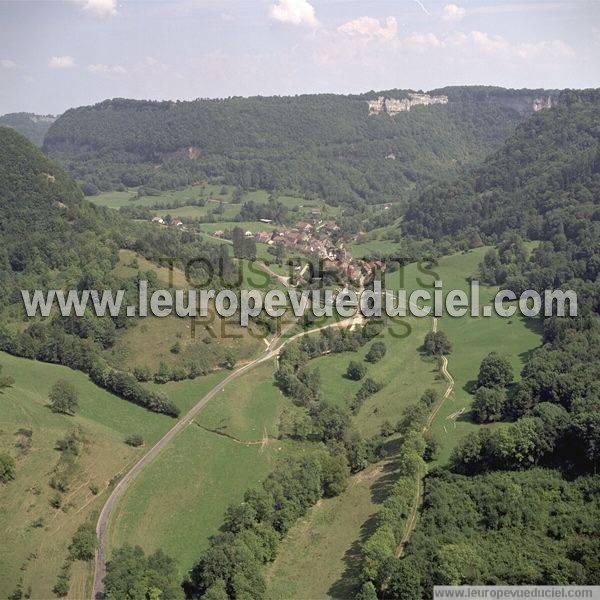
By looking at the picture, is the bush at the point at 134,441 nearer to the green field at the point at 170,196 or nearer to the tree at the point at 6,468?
the tree at the point at 6,468

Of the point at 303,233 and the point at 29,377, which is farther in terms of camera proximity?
the point at 303,233

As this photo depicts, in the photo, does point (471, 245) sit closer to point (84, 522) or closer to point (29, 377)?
point (29, 377)

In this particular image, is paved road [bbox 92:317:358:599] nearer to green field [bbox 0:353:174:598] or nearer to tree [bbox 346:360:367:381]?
green field [bbox 0:353:174:598]

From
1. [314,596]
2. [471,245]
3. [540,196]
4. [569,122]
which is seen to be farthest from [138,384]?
[569,122]

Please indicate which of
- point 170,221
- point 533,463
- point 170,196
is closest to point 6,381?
point 533,463

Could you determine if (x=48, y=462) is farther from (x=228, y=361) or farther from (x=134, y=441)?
(x=228, y=361)

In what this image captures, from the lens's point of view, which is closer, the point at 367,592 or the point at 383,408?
the point at 367,592
